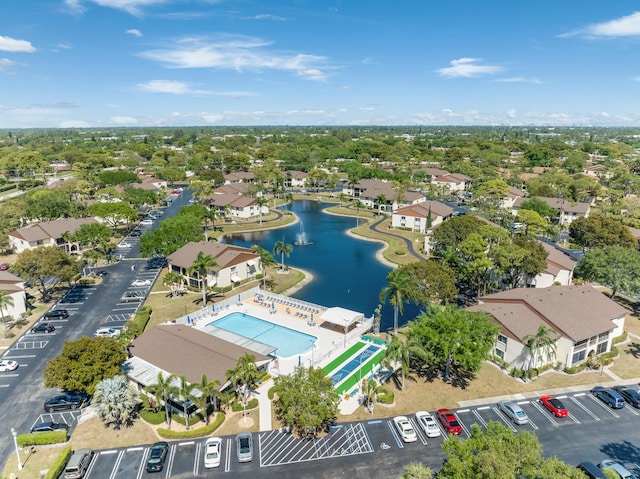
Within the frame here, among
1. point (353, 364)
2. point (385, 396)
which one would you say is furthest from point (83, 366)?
point (385, 396)

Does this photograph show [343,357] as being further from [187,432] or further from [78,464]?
[78,464]

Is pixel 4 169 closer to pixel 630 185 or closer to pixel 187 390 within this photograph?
pixel 187 390

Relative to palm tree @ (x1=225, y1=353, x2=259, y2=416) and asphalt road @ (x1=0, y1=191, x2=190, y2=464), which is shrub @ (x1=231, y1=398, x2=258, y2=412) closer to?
palm tree @ (x1=225, y1=353, x2=259, y2=416)

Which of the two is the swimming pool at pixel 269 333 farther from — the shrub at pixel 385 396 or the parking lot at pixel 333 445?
the parking lot at pixel 333 445

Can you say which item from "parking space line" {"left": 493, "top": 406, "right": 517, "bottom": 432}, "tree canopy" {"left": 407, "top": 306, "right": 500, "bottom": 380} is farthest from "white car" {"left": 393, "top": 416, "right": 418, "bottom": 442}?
"parking space line" {"left": 493, "top": 406, "right": 517, "bottom": 432}

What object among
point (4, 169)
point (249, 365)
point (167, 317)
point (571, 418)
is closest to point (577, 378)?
point (571, 418)

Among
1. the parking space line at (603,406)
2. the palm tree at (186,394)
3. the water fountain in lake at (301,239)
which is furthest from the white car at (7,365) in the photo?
the water fountain in lake at (301,239)
